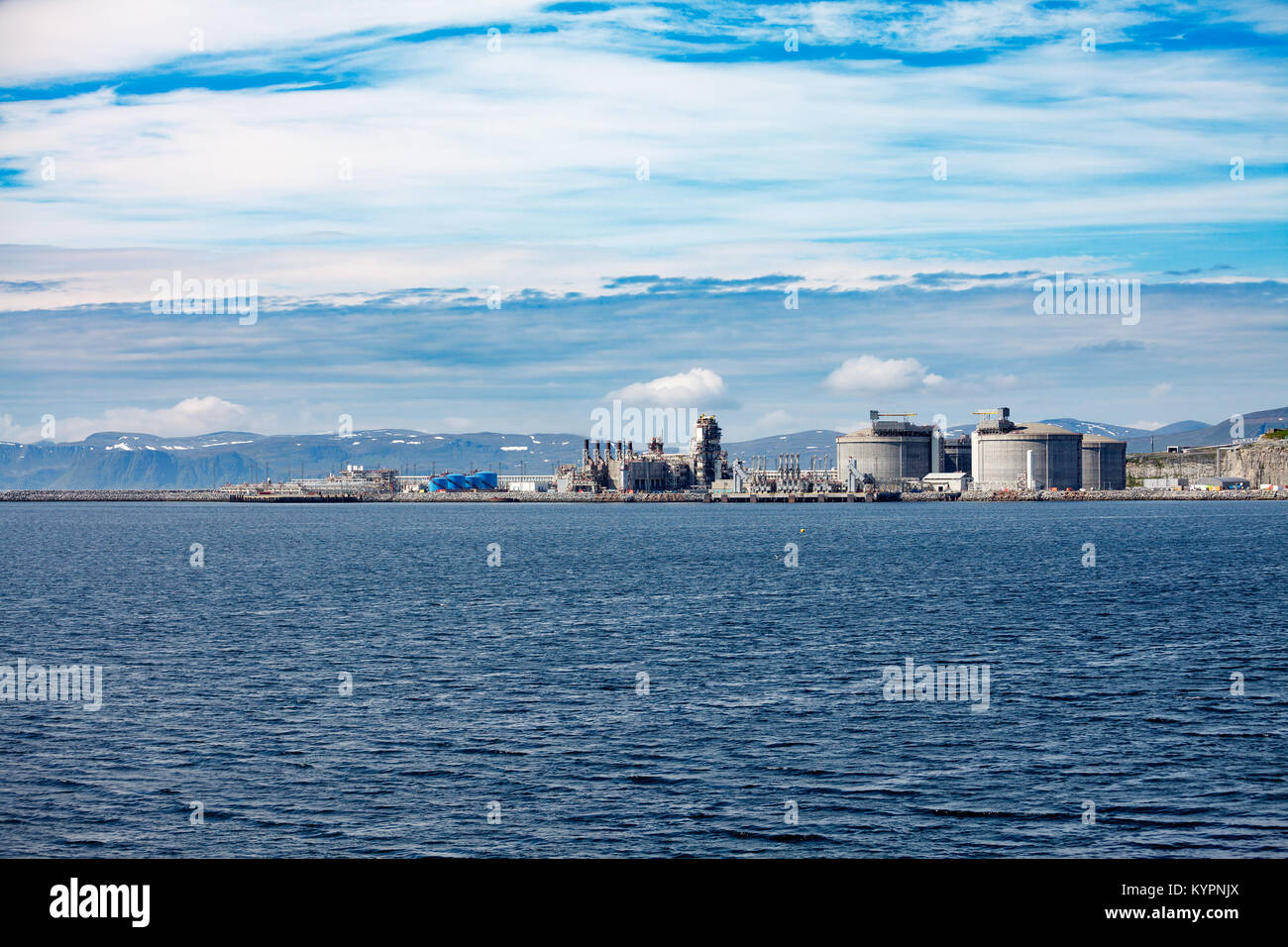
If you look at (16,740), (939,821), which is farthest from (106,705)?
(939,821)

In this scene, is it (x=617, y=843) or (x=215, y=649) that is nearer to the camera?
(x=617, y=843)

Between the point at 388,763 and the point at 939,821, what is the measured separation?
1306 centimetres

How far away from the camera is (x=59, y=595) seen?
74.0 m

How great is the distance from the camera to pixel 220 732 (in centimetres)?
3322

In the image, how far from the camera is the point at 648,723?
3409 centimetres

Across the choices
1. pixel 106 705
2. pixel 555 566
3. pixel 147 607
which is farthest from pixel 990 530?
pixel 106 705

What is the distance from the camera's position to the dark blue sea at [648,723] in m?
24.2

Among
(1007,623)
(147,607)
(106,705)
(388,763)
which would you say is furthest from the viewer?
(147,607)

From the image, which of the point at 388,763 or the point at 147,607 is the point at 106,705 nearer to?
the point at 388,763

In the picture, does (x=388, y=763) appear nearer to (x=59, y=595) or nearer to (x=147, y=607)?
(x=147, y=607)

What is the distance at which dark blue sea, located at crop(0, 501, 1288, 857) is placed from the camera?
24219mm

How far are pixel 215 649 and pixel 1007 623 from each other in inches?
1416

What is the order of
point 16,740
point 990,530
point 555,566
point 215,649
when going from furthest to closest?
point 990,530, point 555,566, point 215,649, point 16,740
